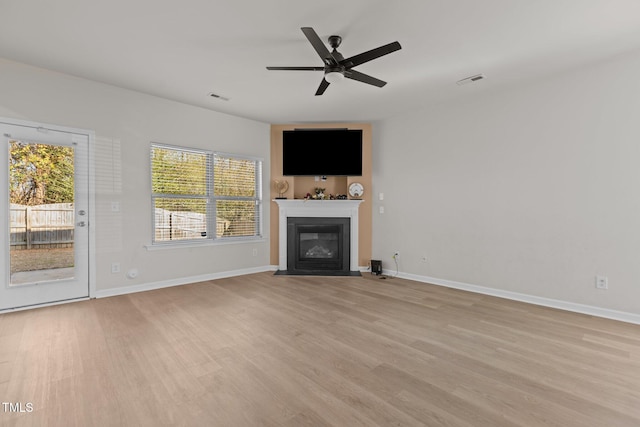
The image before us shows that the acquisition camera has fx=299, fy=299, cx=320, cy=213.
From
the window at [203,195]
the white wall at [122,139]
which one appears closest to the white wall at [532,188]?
the window at [203,195]

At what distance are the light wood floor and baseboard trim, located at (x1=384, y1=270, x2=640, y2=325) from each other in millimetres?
152

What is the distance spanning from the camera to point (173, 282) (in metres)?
4.36

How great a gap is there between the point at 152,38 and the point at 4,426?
2963 millimetres

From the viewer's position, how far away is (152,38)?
2750 mm

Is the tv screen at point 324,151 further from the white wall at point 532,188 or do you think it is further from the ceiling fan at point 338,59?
the ceiling fan at point 338,59

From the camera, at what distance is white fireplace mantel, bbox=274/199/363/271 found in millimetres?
5297

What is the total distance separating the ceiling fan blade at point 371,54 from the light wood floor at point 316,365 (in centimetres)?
241

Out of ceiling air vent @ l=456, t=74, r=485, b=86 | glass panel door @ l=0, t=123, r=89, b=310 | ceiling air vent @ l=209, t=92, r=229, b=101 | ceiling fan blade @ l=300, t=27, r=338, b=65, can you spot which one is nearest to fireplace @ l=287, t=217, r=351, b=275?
ceiling air vent @ l=209, t=92, r=229, b=101

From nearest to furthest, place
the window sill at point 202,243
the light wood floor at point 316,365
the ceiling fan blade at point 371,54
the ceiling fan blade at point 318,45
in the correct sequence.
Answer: the light wood floor at point 316,365 < the ceiling fan blade at point 318,45 < the ceiling fan blade at point 371,54 < the window sill at point 202,243

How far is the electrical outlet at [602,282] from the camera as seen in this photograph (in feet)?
10.3

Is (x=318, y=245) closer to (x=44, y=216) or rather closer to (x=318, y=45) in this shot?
(x=318, y=45)

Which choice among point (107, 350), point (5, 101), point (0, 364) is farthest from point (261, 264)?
point (5, 101)

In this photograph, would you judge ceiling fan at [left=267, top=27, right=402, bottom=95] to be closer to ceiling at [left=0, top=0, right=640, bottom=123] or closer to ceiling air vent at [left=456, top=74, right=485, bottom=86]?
ceiling at [left=0, top=0, right=640, bottom=123]

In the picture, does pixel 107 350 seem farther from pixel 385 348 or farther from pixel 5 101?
pixel 5 101
